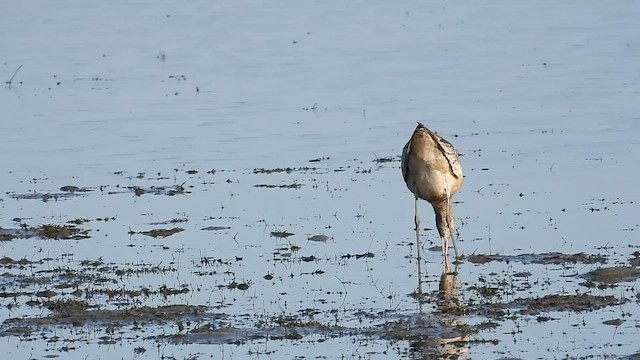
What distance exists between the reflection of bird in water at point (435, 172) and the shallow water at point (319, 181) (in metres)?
0.39

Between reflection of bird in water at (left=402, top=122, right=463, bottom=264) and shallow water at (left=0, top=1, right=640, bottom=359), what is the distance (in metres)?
0.39

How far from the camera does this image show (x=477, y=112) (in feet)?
91.6

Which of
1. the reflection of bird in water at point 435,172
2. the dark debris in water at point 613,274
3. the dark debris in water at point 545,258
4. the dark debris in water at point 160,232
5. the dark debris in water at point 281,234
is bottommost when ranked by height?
the dark debris in water at point 613,274

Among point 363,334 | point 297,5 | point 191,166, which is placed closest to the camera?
point 363,334

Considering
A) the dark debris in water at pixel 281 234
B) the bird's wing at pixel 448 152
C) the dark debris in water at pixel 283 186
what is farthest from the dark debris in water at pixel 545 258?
the dark debris in water at pixel 283 186

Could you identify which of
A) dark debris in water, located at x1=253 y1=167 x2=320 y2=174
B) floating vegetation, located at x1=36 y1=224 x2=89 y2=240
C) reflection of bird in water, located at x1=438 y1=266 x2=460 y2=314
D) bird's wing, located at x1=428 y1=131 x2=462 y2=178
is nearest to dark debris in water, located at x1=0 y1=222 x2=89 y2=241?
floating vegetation, located at x1=36 y1=224 x2=89 y2=240

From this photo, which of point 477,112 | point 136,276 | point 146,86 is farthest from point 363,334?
point 146,86

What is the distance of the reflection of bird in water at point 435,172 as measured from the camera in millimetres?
16047

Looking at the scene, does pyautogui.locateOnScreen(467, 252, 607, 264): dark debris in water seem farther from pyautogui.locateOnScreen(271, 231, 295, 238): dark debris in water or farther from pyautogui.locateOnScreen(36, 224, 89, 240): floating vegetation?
pyautogui.locateOnScreen(36, 224, 89, 240): floating vegetation

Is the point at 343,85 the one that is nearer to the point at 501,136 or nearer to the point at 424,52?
the point at 424,52

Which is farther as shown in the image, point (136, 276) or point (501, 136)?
point (501, 136)

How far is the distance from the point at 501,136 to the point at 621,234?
8.42 metres

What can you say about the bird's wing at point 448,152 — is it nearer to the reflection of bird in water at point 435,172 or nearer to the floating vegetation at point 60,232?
the reflection of bird in water at point 435,172

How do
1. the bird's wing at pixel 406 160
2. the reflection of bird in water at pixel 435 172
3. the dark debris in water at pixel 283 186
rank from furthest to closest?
1. the dark debris in water at pixel 283 186
2. the bird's wing at pixel 406 160
3. the reflection of bird in water at pixel 435 172
